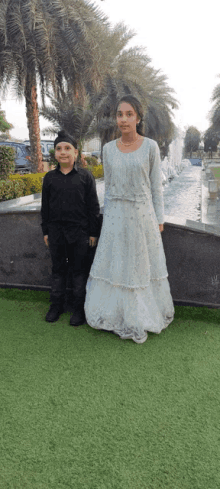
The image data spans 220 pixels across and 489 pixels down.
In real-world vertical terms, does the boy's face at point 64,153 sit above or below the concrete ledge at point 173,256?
above

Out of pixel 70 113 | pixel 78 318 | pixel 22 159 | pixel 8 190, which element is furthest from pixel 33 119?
pixel 78 318

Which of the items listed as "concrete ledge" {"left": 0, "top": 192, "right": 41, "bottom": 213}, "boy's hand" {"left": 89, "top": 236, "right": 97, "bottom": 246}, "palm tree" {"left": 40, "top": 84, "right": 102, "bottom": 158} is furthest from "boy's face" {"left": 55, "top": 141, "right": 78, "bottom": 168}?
"palm tree" {"left": 40, "top": 84, "right": 102, "bottom": 158}

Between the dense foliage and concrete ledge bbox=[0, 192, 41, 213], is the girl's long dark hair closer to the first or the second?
concrete ledge bbox=[0, 192, 41, 213]

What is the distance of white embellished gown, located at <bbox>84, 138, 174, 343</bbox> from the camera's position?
2691 mm

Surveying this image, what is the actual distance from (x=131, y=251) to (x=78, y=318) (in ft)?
2.86

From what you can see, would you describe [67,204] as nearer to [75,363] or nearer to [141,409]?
[75,363]

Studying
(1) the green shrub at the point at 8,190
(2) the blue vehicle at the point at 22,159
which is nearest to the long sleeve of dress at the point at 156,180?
(1) the green shrub at the point at 8,190

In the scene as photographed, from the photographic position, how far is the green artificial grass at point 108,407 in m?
1.76

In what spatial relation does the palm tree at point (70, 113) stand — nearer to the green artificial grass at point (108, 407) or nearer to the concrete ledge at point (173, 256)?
the concrete ledge at point (173, 256)

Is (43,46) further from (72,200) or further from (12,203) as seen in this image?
(72,200)

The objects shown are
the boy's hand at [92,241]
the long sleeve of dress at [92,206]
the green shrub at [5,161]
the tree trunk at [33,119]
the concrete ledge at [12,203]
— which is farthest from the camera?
the tree trunk at [33,119]

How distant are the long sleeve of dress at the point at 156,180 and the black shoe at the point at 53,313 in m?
1.28

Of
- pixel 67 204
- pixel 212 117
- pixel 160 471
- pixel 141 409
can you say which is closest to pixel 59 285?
pixel 67 204

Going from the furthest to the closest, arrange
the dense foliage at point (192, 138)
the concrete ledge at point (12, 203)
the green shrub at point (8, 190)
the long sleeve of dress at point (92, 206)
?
the dense foliage at point (192, 138) → the green shrub at point (8, 190) → the concrete ledge at point (12, 203) → the long sleeve of dress at point (92, 206)
